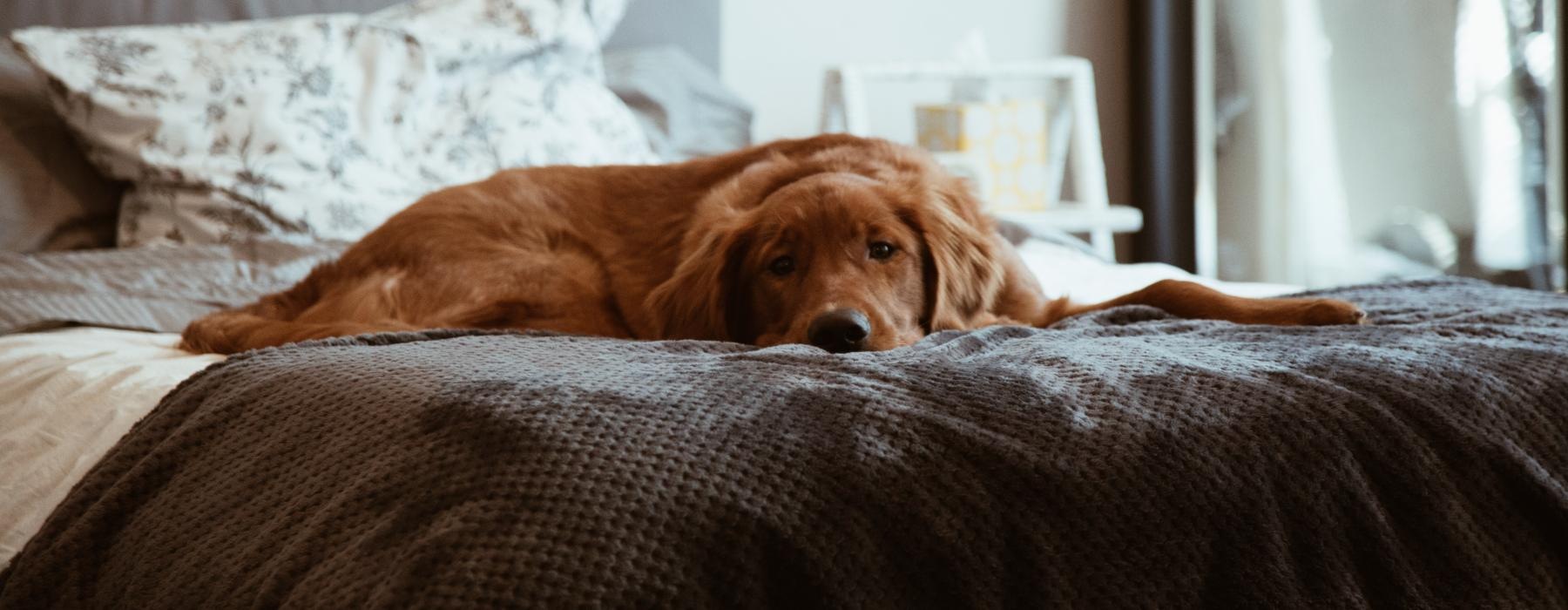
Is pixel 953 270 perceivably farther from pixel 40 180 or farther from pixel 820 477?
pixel 40 180

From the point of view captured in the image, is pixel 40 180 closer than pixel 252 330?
No

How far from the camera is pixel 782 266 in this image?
196 centimetres

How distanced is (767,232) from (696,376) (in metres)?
0.82

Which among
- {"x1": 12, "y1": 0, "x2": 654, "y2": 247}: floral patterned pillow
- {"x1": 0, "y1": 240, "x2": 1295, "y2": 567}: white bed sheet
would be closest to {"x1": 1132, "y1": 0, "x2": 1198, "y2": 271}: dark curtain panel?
{"x1": 12, "y1": 0, "x2": 654, "y2": 247}: floral patterned pillow

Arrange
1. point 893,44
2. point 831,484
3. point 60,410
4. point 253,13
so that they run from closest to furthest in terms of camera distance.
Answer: point 831,484 → point 60,410 → point 253,13 → point 893,44

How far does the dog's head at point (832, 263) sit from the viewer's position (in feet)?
6.28

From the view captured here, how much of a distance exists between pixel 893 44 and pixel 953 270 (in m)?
2.83

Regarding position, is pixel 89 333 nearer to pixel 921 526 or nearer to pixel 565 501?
pixel 565 501

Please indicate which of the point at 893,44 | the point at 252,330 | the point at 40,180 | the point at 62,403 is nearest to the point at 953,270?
the point at 252,330

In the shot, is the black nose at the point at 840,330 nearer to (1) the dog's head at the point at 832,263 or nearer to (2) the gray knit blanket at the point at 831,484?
(1) the dog's head at the point at 832,263

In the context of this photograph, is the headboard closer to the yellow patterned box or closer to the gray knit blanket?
the yellow patterned box

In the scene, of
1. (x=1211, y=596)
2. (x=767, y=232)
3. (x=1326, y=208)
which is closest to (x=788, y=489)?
(x=1211, y=596)

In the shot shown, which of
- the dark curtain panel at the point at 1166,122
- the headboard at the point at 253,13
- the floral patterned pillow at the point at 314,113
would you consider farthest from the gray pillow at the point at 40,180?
the dark curtain panel at the point at 1166,122

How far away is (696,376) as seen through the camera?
1.16 metres
